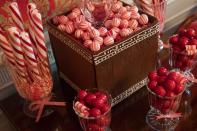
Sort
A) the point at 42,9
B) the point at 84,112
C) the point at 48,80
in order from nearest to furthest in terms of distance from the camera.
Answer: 1. the point at 84,112
2. the point at 48,80
3. the point at 42,9

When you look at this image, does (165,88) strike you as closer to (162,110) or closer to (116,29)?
(162,110)

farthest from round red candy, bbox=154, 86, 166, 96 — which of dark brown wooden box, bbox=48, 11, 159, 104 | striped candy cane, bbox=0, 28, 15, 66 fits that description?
striped candy cane, bbox=0, 28, 15, 66

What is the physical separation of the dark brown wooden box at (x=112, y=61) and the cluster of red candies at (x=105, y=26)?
0.02 metres

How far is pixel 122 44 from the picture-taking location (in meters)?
0.66

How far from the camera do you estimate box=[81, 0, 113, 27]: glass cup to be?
74cm

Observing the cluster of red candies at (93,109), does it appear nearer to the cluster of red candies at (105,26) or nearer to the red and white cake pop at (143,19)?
the cluster of red candies at (105,26)

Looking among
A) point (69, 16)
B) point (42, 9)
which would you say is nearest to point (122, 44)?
point (69, 16)

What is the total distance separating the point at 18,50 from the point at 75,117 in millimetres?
231

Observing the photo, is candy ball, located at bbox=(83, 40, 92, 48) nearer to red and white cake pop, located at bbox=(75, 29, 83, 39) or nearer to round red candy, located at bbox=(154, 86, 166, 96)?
red and white cake pop, located at bbox=(75, 29, 83, 39)

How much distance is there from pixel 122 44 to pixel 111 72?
0.07 m

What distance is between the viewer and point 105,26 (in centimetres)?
72

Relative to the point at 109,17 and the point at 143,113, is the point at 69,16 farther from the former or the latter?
the point at 143,113

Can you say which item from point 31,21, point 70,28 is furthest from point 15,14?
point 70,28

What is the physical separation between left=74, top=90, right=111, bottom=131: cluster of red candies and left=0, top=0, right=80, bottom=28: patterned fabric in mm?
323
